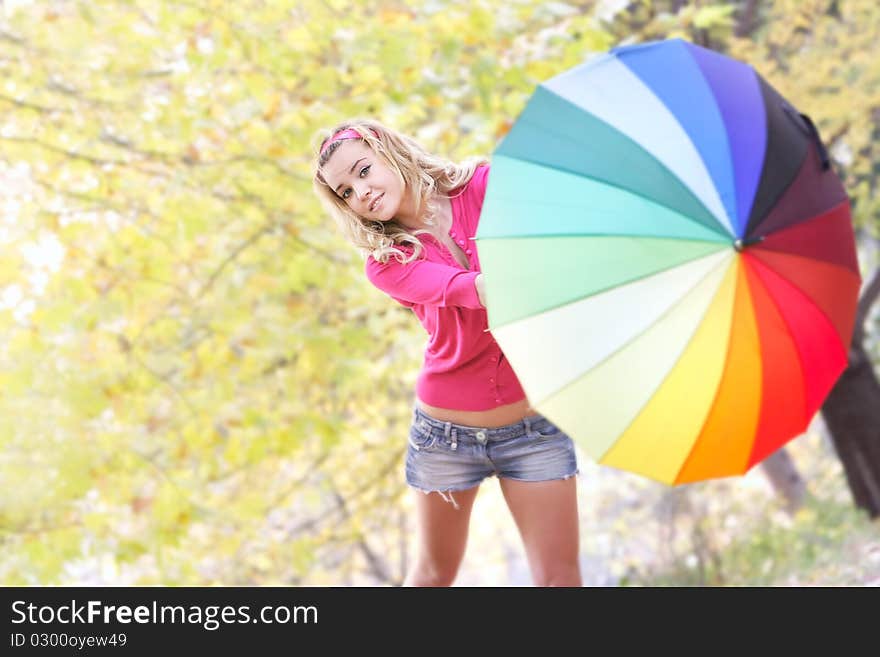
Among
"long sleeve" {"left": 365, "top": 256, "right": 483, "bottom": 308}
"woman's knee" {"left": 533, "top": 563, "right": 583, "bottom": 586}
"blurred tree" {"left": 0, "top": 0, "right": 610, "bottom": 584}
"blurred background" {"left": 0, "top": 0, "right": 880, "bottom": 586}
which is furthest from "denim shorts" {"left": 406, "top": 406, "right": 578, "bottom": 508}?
"blurred tree" {"left": 0, "top": 0, "right": 610, "bottom": 584}

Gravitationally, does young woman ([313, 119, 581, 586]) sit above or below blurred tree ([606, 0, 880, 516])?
below

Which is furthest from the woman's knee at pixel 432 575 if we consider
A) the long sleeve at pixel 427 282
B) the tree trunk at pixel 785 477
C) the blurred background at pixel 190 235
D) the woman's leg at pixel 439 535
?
the tree trunk at pixel 785 477

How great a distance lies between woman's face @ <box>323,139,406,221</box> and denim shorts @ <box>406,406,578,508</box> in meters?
0.63

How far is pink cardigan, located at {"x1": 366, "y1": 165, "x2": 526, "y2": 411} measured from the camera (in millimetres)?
2568

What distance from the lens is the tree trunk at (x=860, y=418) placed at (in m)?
6.73

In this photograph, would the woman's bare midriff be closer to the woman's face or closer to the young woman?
the young woman

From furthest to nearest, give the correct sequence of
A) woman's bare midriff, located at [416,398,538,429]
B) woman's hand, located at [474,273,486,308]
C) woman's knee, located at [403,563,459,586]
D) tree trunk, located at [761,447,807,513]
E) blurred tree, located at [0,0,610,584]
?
tree trunk, located at [761,447,807,513] < blurred tree, located at [0,0,610,584] < woman's knee, located at [403,563,459,586] < woman's bare midriff, located at [416,398,538,429] < woman's hand, located at [474,273,486,308]

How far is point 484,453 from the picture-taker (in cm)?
275

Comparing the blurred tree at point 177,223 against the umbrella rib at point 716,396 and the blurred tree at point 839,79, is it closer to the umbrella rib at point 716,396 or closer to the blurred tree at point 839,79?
the blurred tree at point 839,79

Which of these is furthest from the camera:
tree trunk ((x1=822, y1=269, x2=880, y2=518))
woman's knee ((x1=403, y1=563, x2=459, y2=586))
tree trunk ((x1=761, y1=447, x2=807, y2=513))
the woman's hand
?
tree trunk ((x1=761, y1=447, x2=807, y2=513))

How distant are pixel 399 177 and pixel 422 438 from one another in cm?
76
